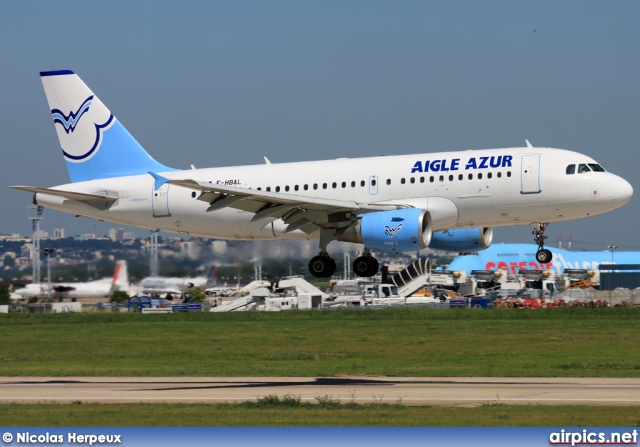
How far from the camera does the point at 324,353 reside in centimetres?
4375

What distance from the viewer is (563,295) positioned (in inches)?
2876

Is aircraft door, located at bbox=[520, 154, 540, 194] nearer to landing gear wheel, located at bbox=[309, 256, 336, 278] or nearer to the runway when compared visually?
landing gear wheel, located at bbox=[309, 256, 336, 278]

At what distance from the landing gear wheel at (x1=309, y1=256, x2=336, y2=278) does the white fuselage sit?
1063 mm

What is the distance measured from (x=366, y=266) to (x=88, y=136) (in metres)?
14.6

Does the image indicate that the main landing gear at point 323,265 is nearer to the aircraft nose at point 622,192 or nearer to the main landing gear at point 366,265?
the main landing gear at point 366,265

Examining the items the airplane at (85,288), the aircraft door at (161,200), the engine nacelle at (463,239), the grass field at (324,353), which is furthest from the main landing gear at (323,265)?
the airplane at (85,288)

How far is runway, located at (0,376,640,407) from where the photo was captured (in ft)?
81.4

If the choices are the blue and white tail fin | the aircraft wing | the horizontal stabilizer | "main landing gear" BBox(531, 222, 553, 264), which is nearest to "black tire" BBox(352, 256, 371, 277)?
the aircraft wing

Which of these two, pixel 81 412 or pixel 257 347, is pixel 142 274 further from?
pixel 81 412

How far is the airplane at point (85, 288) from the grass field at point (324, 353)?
171 cm

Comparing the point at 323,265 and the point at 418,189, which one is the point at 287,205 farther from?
the point at 418,189

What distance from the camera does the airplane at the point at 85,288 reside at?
54031 millimetres

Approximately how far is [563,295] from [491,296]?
6.23 metres

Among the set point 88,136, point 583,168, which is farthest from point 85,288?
point 583,168
